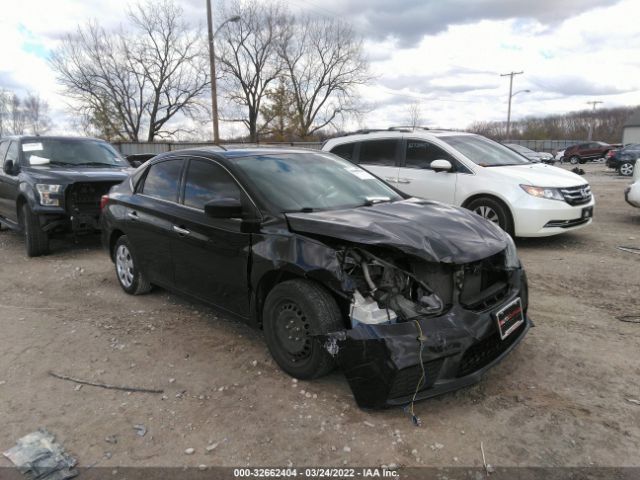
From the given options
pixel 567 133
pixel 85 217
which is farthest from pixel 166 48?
pixel 567 133

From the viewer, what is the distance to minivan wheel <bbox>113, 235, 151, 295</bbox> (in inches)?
197

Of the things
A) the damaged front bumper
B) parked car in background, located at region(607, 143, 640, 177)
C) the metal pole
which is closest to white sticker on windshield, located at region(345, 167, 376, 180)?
the damaged front bumper

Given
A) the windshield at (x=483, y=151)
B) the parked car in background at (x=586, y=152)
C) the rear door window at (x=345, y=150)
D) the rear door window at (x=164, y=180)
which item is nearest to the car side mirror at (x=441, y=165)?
the windshield at (x=483, y=151)

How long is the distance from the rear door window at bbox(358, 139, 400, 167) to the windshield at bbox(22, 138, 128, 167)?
13.6 feet

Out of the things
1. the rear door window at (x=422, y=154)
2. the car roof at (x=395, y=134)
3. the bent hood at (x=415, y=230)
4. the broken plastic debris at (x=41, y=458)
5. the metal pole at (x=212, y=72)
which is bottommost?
the broken plastic debris at (x=41, y=458)

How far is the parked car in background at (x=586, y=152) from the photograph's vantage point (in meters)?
37.4

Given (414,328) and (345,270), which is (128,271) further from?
(414,328)

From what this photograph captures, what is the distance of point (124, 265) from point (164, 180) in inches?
49.4

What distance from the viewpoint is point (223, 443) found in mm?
2691

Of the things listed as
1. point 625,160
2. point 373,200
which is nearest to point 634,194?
point 373,200

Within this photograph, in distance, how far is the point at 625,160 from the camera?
75.7ft

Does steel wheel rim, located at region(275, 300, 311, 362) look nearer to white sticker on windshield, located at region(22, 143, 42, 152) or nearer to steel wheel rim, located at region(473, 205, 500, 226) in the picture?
steel wheel rim, located at region(473, 205, 500, 226)

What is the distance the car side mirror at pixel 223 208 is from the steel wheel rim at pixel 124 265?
6.67ft

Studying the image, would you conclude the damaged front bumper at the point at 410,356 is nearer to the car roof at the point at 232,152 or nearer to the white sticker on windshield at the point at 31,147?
the car roof at the point at 232,152
